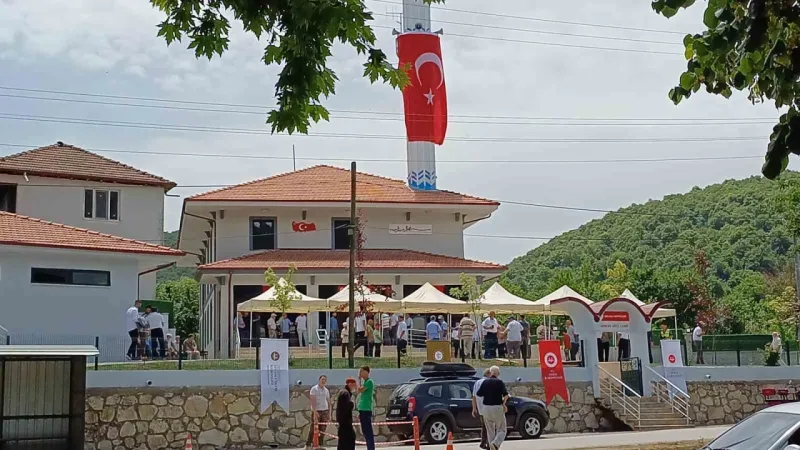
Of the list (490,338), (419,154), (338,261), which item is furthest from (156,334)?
(419,154)

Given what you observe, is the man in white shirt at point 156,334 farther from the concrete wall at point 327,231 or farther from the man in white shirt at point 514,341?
the concrete wall at point 327,231

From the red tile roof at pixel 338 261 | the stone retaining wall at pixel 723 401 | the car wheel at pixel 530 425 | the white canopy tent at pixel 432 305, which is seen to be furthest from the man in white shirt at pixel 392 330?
the stone retaining wall at pixel 723 401

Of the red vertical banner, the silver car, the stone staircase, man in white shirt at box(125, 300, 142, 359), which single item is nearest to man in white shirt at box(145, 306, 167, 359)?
man in white shirt at box(125, 300, 142, 359)

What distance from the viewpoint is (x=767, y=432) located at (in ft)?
31.9

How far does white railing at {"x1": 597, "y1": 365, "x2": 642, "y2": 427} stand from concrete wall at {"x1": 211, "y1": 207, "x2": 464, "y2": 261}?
49.8 feet

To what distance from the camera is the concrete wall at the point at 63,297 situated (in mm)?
29906

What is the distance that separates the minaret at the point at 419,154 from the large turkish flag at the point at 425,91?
0.45 meters

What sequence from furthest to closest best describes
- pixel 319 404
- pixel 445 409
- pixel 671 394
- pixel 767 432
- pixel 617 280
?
1. pixel 617 280
2. pixel 671 394
3. pixel 445 409
4. pixel 319 404
5. pixel 767 432

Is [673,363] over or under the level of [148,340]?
under

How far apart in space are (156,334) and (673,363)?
600 inches

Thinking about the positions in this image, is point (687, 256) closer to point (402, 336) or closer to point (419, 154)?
point (419, 154)

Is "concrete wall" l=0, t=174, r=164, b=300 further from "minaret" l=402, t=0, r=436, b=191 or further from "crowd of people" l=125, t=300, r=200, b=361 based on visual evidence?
"crowd of people" l=125, t=300, r=200, b=361

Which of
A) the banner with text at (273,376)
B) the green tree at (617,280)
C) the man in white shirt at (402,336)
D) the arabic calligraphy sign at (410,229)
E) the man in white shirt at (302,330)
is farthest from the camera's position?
the green tree at (617,280)

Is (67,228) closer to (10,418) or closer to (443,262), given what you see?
(10,418)
